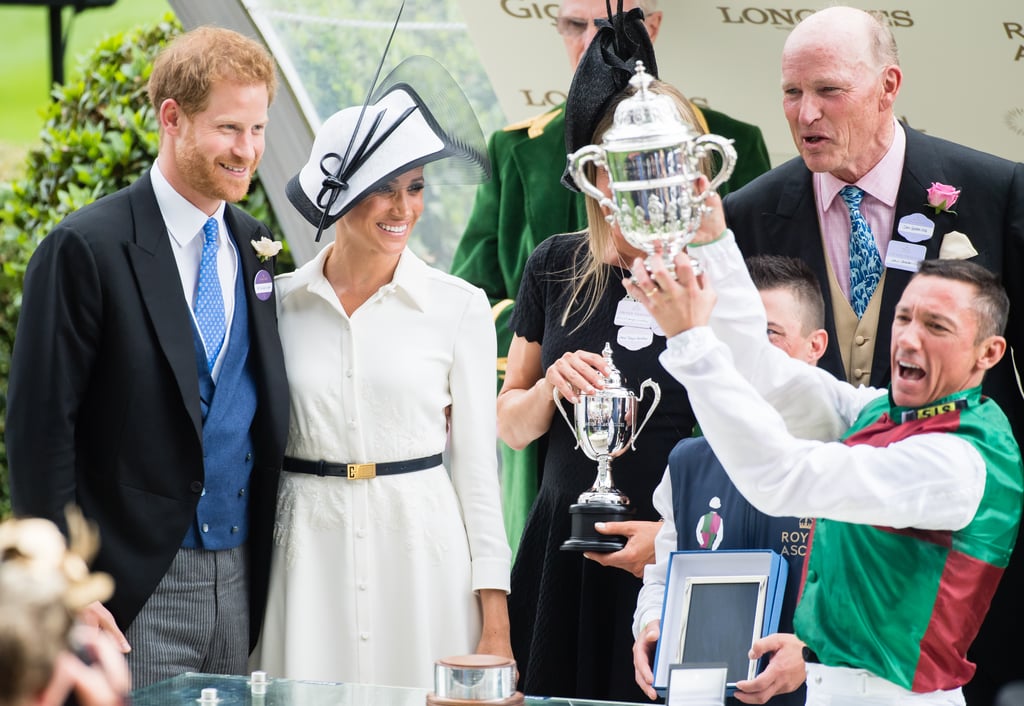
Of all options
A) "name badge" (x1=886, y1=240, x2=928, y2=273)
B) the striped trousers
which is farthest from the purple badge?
"name badge" (x1=886, y1=240, x2=928, y2=273)

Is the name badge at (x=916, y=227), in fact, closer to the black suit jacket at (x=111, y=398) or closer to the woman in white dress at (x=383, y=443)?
the woman in white dress at (x=383, y=443)

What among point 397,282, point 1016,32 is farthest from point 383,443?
point 1016,32

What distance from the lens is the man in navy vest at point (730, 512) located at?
2.82 metres

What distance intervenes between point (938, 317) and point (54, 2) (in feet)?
26.9

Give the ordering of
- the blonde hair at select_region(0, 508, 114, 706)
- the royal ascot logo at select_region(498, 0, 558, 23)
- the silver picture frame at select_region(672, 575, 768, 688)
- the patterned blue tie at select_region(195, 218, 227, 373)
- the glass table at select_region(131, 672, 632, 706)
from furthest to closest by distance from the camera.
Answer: the royal ascot logo at select_region(498, 0, 558, 23), the patterned blue tie at select_region(195, 218, 227, 373), the silver picture frame at select_region(672, 575, 768, 688), the glass table at select_region(131, 672, 632, 706), the blonde hair at select_region(0, 508, 114, 706)

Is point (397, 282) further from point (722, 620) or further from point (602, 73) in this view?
point (722, 620)

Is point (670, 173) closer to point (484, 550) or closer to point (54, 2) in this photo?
point (484, 550)

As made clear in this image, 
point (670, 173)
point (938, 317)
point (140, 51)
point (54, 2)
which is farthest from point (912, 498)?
point (54, 2)

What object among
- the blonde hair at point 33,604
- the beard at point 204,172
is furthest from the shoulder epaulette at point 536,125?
the blonde hair at point 33,604

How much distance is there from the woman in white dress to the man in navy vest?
46cm

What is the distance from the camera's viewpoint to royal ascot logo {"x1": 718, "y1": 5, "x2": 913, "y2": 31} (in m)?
4.52

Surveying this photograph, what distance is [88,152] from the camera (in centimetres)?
621

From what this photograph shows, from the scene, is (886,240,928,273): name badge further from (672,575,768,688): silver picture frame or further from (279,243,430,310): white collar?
(279,243,430,310): white collar

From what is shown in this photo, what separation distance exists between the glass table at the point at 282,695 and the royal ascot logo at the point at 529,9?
8.96 ft
